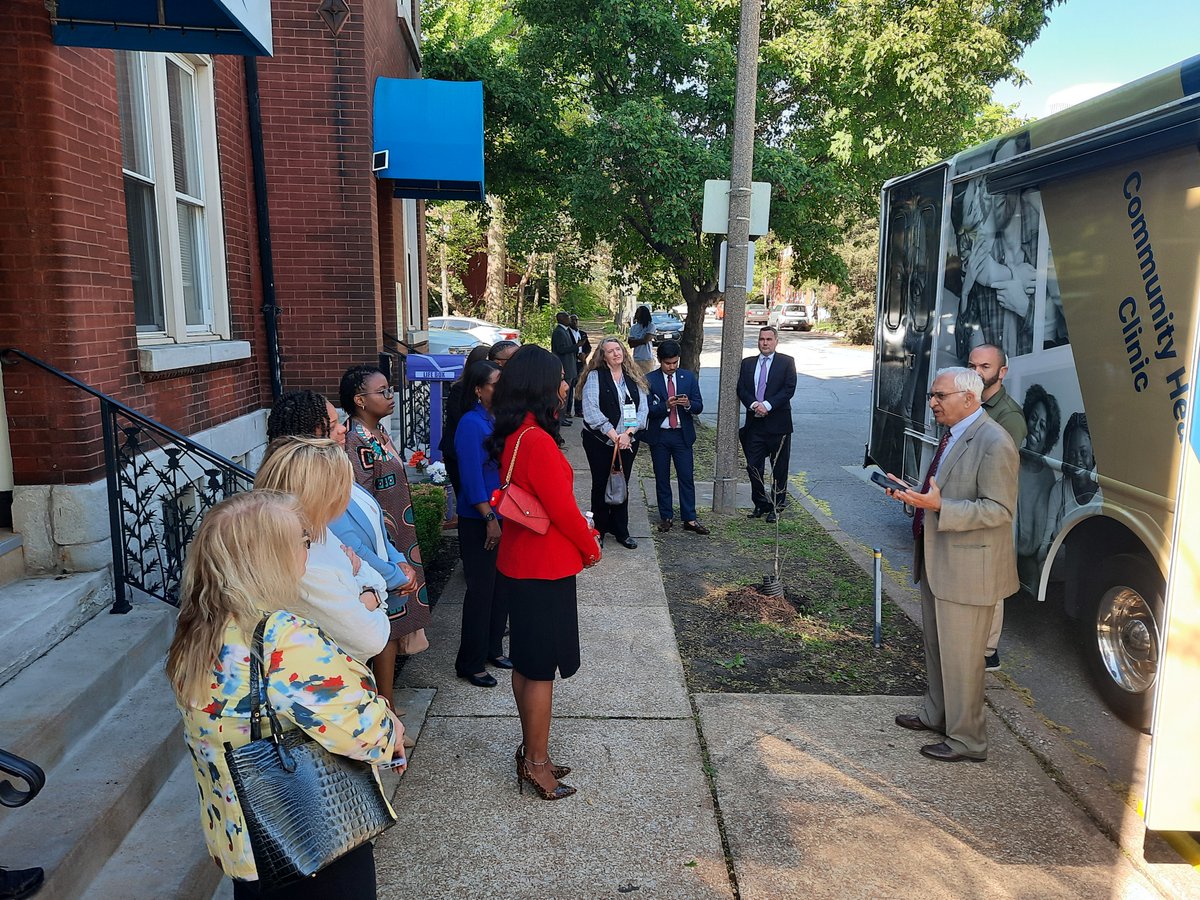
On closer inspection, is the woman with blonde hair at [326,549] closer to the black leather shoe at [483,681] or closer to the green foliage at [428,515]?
the black leather shoe at [483,681]

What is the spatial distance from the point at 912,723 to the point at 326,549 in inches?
127

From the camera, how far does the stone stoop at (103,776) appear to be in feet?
9.48

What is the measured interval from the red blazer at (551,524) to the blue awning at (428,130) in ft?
20.5

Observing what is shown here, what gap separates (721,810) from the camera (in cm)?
383

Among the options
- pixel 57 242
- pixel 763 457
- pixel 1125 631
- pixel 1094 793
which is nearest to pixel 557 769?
pixel 1094 793

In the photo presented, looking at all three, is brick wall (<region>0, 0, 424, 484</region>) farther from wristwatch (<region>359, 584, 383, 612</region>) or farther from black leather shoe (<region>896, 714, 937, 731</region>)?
black leather shoe (<region>896, 714, 937, 731</region>)

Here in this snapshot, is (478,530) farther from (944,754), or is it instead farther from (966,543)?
(944,754)

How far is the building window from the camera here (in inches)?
227

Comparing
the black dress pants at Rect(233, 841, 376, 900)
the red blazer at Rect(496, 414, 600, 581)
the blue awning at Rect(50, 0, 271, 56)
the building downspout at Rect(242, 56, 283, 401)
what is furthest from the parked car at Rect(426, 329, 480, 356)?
the black dress pants at Rect(233, 841, 376, 900)

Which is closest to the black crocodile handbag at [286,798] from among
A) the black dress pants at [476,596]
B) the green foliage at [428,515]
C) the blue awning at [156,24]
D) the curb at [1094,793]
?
the black dress pants at [476,596]

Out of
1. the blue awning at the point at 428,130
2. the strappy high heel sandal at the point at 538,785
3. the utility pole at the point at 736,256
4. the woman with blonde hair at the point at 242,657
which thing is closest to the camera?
the woman with blonde hair at the point at 242,657

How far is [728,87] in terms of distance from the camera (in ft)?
42.7

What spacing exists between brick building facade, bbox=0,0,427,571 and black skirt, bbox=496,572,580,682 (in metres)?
2.36

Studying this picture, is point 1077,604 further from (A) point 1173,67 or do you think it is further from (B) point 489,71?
(B) point 489,71
